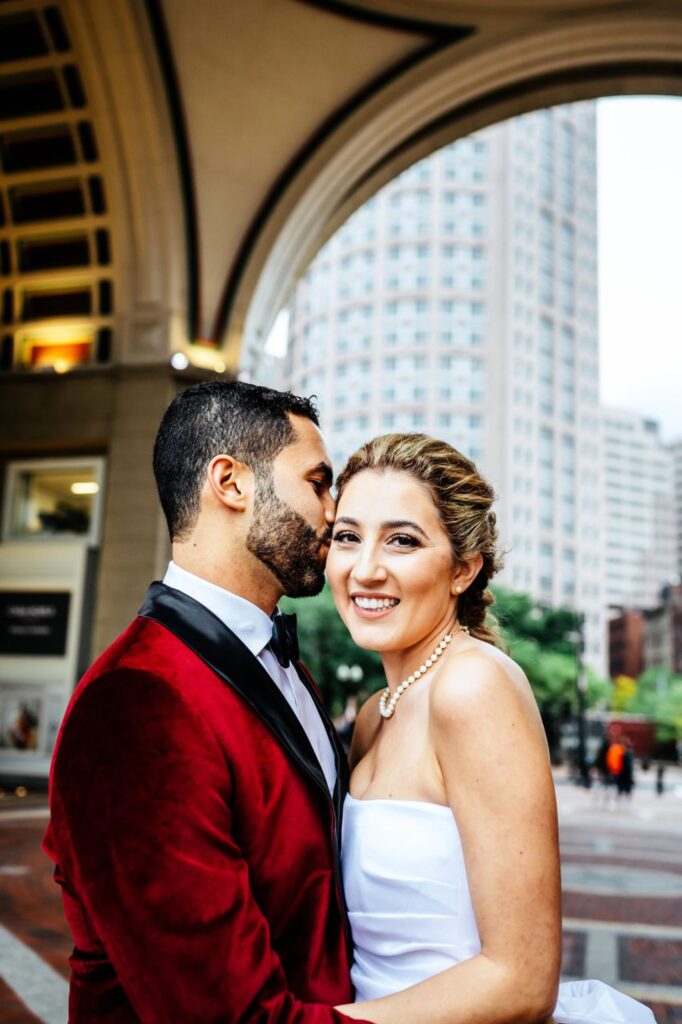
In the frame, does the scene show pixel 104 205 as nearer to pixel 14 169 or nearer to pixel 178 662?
pixel 14 169

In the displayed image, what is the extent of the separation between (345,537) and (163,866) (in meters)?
0.99

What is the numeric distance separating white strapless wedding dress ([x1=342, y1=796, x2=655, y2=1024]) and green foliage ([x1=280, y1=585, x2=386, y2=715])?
1331 inches

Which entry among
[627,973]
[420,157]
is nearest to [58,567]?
[420,157]

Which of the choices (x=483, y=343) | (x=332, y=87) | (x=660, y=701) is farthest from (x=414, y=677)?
(x=483, y=343)

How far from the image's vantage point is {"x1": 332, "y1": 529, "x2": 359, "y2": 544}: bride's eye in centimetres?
231

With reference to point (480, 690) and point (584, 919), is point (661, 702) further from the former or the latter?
point (480, 690)

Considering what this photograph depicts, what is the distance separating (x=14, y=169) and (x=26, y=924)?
37.8 feet

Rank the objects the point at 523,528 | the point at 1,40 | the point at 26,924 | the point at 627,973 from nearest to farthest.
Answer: the point at 627,973 < the point at 26,924 < the point at 1,40 < the point at 523,528

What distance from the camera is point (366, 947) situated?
7.05ft

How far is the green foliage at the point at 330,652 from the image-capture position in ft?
119

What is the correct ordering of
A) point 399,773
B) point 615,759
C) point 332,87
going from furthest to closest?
point 615,759
point 332,87
point 399,773

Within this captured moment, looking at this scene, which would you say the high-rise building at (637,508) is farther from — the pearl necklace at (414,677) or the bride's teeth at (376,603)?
the bride's teeth at (376,603)

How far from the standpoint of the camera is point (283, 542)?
2143mm

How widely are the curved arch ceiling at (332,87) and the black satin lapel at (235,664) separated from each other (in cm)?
1328
